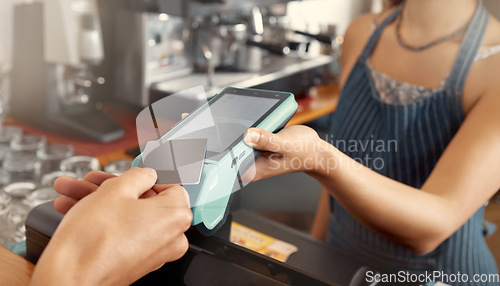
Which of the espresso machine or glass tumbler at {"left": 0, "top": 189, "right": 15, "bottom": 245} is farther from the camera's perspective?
the espresso machine

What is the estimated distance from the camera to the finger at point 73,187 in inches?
20.0

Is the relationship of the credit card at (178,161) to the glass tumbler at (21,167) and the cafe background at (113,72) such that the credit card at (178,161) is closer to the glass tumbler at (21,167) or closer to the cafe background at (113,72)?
the cafe background at (113,72)

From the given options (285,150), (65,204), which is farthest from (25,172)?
(285,150)

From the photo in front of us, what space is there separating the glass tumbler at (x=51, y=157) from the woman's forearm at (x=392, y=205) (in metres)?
0.75

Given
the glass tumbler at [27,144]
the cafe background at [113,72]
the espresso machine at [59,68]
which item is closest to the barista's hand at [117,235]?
the cafe background at [113,72]

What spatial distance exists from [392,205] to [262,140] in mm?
324

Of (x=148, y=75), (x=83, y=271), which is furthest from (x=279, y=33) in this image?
(x=83, y=271)

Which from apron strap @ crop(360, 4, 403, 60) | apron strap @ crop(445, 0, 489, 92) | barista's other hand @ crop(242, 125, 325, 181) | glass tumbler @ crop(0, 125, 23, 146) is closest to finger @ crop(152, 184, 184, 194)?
barista's other hand @ crop(242, 125, 325, 181)

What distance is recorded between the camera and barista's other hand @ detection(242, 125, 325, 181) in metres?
0.53

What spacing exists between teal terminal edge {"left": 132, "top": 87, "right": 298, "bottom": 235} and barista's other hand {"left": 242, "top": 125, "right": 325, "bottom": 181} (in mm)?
14

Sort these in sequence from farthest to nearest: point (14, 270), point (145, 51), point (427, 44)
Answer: point (145, 51) → point (427, 44) → point (14, 270)

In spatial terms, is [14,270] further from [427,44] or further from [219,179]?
[427,44]

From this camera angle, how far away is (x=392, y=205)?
2.47ft

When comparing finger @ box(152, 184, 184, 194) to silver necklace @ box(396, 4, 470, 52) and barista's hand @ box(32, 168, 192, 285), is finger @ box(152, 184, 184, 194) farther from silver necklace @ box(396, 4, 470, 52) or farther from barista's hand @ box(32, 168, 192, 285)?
silver necklace @ box(396, 4, 470, 52)
